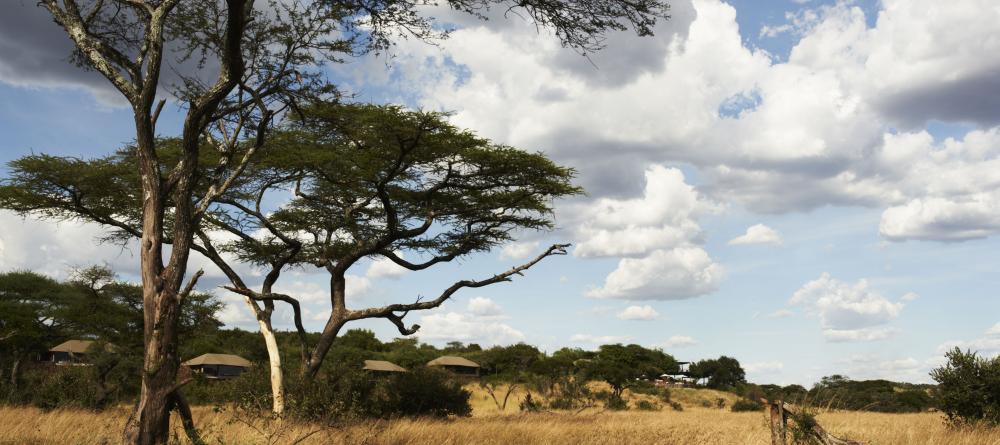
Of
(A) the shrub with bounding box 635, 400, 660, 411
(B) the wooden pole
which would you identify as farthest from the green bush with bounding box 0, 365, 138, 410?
(A) the shrub with bounding box 635, 400, 660, 411

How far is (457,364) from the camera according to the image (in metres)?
72.2

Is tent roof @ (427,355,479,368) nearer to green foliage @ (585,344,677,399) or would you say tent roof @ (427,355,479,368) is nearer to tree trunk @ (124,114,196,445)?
green foliage @ (585,344,677,399)

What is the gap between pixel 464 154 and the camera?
22578mm

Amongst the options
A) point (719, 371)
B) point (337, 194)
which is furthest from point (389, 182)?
point (719, 371)

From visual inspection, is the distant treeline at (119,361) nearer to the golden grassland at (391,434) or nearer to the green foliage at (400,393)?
the green foliage at (400,393)

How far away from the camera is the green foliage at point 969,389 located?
18281 millimetres

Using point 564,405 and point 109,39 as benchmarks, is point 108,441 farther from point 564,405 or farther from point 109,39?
point 564,405

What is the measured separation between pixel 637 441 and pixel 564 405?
22.7 meters

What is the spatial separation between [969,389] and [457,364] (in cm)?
5682

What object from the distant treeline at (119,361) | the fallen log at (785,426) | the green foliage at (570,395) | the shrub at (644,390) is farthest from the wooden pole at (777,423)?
the shrub at (644,390)

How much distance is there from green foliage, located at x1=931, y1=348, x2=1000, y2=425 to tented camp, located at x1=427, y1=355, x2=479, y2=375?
51229 millimetres

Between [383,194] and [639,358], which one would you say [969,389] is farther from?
[639,358]

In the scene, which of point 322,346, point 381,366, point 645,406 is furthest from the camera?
point 381,366

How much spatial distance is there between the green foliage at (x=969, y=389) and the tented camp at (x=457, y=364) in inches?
2017
